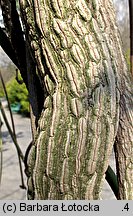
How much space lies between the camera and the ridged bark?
443 mm

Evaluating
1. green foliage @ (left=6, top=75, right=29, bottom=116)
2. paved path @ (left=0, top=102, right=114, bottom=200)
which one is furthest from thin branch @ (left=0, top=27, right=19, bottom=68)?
green foliage @ (left=6, top=75, right=29, bottom=116)

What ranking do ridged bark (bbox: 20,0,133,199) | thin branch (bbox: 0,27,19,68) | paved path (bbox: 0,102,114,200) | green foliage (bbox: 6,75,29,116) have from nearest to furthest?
ridged bark (bbox: 20,0,133,199) → thin branch (bbox: 0,27,19,68) → paved path (bbox: 0,102,114,200) → green foliage (bbox: 6,75,29,116)

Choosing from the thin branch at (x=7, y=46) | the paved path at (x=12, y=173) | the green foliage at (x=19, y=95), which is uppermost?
the thin branch at (x=7, y=46)

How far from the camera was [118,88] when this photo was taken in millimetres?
479

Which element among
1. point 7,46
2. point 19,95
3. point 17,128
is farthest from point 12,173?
point 19,95

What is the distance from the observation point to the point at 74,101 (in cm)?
44

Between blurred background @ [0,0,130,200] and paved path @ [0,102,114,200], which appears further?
paved path @ [0,102,114,200]

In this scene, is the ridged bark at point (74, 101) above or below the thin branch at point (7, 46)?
below

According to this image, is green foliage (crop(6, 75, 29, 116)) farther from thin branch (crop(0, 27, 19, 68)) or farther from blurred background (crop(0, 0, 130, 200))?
thin branch (crop(0, 27, 19, 68))

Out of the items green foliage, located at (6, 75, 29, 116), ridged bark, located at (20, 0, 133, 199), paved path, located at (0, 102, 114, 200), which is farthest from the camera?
green foliage, located at (6, 75, 29, 116)

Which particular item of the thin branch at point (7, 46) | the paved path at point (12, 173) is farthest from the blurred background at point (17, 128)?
the thin branch at point (7, 46)

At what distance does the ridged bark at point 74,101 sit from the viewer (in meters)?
0.44

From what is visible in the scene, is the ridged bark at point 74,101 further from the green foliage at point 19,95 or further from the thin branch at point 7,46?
the green foliage at point 19,95

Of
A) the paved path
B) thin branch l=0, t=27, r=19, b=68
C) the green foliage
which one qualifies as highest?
thin branch l=0, t=27, r=19, b=68
